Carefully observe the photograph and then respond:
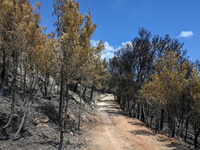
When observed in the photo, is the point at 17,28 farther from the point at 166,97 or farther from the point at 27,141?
the point at 166,97

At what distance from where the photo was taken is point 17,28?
21.1 ft

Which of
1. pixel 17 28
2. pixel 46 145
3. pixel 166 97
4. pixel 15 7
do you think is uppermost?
pixel 15 7

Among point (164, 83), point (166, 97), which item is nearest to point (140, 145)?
point (166, 97)

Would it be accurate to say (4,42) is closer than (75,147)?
Yes

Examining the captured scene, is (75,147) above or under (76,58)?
under

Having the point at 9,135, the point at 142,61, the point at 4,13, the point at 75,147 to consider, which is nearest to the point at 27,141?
the point at 9,135

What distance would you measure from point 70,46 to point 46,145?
549cm

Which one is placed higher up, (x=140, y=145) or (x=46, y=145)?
(x=46, y=145)

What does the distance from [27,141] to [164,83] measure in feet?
35.7

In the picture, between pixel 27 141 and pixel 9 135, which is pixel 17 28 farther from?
pixel 27 141

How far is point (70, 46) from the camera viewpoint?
19.7ft

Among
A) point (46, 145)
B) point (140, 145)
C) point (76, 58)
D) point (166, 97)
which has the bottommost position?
point (140, 145)

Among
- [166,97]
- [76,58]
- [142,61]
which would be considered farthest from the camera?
[142,61]

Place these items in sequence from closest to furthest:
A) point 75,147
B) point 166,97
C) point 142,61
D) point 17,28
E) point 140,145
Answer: point 17,28 < point 75,147 < point 140,145 < point 166,97 < point 142,61
